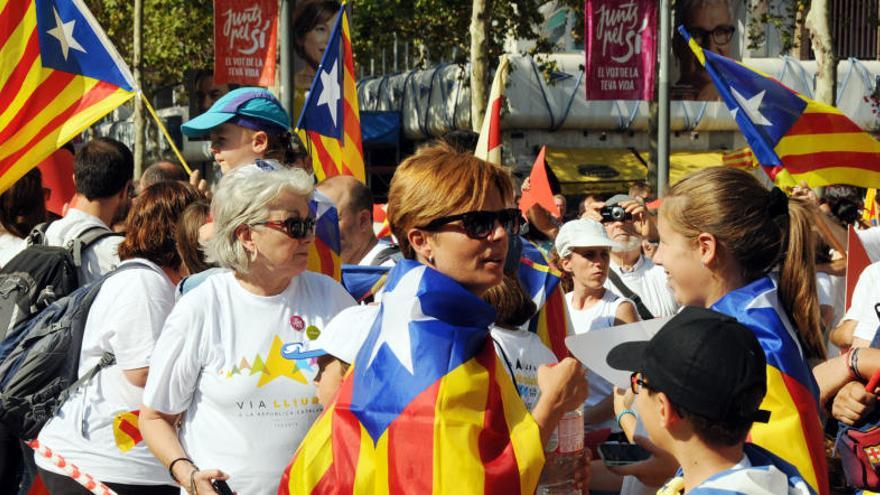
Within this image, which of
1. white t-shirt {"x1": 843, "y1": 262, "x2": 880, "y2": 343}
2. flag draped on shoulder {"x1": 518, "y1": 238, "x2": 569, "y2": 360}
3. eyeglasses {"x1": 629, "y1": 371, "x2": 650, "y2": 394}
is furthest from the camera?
white t-shirt {"x1": 843, "y1": 262, "x2": 880, "y2": 343}

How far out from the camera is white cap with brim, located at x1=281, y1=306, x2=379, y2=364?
3291 millimetres

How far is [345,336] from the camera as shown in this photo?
3332 mm

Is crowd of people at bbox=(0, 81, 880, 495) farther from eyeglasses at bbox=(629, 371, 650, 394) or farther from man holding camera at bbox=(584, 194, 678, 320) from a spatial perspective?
man holding camera at bbox=(584, 194, 678, 320)

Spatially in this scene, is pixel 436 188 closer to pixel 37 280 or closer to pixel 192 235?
pixel 192 235

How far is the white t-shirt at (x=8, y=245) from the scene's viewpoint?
6.09m

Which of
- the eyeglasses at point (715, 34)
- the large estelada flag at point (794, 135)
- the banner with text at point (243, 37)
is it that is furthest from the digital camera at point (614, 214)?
the eyeglasses at point (715, 34)

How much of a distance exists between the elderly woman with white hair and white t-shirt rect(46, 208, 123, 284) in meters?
1.57

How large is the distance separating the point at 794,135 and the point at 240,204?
385 cm

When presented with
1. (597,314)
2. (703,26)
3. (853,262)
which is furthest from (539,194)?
(703,26)

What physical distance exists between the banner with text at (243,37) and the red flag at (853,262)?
1174 cm

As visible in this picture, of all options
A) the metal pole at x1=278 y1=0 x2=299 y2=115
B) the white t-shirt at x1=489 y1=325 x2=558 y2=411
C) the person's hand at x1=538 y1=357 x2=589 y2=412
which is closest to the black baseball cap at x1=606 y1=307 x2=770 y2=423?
the person's hand at x1=538 y1=357 x2=589 y2=412

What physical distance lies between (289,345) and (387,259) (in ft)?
5.74

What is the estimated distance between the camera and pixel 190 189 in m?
4.78

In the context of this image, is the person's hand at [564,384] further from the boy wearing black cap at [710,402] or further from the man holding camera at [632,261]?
the man holding camera at [632,261]
